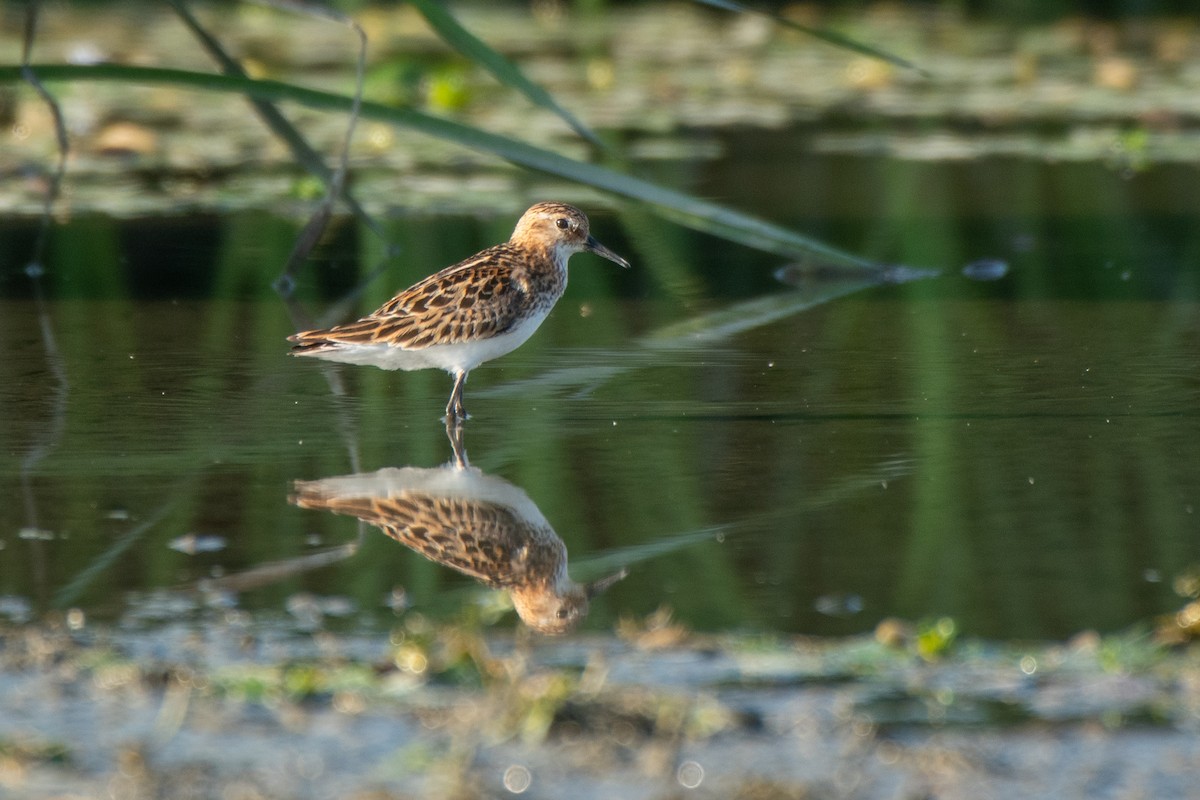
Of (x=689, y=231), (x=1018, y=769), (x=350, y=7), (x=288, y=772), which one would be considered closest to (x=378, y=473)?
(x=288, y=772)

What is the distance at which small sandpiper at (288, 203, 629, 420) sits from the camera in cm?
683

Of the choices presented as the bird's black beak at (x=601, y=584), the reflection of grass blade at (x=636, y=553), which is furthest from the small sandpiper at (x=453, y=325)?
the bird's black beak at (x=601, y=584)

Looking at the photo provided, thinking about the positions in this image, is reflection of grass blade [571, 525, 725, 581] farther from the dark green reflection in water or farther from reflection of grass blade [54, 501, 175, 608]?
reflection of grass blade [54, 501, 175, 608]

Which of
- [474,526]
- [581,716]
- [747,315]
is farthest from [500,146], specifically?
[581,716]

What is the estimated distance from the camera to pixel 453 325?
6848 millimetres

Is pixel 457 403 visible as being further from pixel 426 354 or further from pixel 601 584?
pixel 601 584

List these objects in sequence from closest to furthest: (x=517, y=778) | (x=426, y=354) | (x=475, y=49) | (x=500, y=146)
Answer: (x=517, y=778)
(x=426, y=354)
(x=475, y=49)
(x=500, y=146)

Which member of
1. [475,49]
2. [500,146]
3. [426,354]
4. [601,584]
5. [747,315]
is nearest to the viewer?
[601,584]

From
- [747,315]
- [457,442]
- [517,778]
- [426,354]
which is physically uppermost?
[517,778]

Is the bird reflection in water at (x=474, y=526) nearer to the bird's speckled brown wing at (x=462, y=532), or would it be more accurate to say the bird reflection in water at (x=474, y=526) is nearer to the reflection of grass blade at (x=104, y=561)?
the bird's speckled brown wing at (x=462, y=532)

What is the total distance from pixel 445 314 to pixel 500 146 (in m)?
1.77

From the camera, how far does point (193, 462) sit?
20.3 ft

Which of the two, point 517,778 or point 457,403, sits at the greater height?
point 517,778

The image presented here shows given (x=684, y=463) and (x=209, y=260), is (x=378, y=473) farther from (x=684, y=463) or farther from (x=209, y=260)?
(x=209, y=260)
